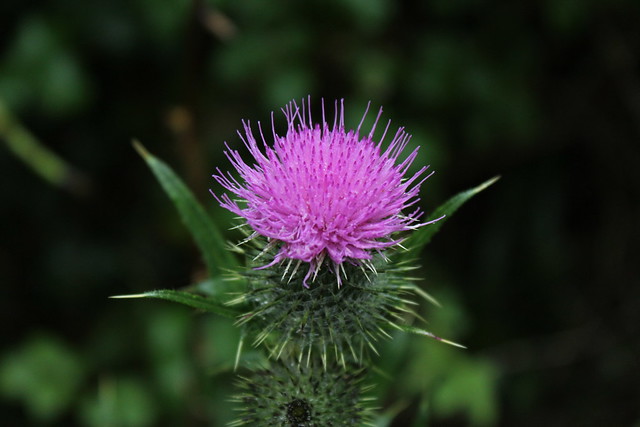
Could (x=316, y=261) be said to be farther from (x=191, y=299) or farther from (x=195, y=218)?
(x=195, y=218)

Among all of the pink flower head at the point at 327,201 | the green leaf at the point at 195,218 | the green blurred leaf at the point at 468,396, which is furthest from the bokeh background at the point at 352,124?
the pink flower head at the point at 327,201

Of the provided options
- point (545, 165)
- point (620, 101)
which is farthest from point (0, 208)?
point (620, 101)

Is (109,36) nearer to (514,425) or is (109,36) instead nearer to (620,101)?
(620,101)

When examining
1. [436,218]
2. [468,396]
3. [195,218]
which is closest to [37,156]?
[195,218]

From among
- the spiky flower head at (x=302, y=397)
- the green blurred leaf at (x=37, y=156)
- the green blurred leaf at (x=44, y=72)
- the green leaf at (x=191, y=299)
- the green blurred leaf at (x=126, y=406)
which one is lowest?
the spiky flower head at (x=302, y=397)

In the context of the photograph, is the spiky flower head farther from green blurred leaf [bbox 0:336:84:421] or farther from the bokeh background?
green blurred leaf [bbox 0:336:84:421]

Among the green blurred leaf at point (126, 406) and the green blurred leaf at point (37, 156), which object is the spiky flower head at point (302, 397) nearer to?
the green blurred leaf at point (126, 406)
